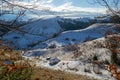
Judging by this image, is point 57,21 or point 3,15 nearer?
point 3,15

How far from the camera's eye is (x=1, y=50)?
949 centimetres

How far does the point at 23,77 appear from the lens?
9.17 meters

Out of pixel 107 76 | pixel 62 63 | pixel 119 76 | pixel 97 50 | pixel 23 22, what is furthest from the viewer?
pixel 97 50

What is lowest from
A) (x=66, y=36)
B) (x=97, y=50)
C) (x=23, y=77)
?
(x=66, y=36)

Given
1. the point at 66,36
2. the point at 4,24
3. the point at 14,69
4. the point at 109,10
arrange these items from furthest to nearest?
the point at 66,36 < the point at 109,10 < the point at 14,69 < the point at 4,24

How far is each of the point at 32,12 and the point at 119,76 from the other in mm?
2101

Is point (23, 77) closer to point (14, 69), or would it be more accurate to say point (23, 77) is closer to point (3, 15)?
point (14, 69)

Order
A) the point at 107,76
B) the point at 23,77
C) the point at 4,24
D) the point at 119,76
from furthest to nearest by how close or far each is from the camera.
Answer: the point at 107,76 → the point at 23,77 → the point at 4,24 → the point at 119,76

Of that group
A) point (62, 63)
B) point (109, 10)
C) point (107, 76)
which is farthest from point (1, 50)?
point (62, 63)

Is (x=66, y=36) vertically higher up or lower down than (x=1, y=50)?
lower down

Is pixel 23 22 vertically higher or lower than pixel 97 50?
higher

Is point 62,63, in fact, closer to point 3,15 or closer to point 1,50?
point 1,50

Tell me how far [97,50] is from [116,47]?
11.0 ft

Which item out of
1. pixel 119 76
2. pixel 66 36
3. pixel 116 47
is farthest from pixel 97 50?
pixel 66 36
